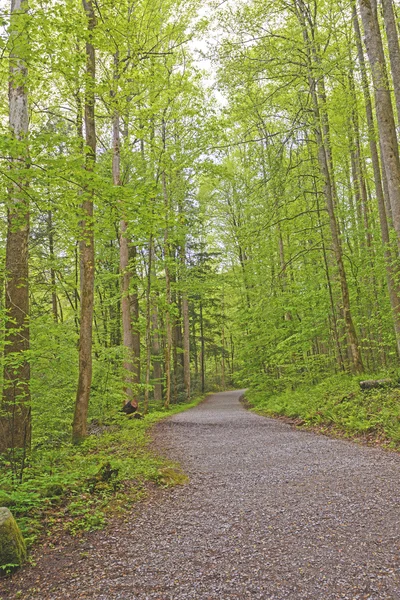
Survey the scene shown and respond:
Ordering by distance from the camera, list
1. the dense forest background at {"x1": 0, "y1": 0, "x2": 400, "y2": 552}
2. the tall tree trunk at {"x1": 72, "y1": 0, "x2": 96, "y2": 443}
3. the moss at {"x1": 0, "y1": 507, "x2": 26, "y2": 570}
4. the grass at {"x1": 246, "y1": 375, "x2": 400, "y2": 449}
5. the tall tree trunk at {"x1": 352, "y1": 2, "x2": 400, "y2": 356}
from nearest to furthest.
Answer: the moss at {"x1": 0, "y1": 507, "x2": 26, "y2": 570} → the dense forest background at {"x1": 0, "y1": 0, "x2": 400, "y2": 552} → the grass at {"x1": 246, "y1": 375, "x2": 400, "y2": 449} → the tall tree trunk at {"x1": 72, "y1": 0, "x2": 96, "y2": 443} → the tall tree trunk at {"x1": 352, "y1": 2, "x2": 400, "y2": 356}

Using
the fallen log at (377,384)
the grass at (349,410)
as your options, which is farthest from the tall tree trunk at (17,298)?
the fallen log at (377,384)

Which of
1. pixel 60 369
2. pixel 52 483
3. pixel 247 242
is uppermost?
pixel 247 242

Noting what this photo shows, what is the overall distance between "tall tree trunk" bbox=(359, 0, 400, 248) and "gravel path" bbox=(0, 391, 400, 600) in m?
5.71

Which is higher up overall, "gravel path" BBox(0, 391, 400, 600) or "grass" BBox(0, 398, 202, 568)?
"grass" BBox(0, 398, 202, 568)

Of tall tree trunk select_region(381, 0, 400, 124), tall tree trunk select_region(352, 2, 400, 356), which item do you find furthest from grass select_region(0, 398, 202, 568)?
tall tree trunk select_region(381, 0, 400, 124)

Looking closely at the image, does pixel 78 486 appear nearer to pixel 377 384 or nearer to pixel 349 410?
pixel 349 410

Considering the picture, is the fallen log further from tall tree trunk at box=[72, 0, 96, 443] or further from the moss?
the moss

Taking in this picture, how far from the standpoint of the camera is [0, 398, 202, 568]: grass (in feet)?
12.5

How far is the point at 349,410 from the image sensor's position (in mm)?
8555

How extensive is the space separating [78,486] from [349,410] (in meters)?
6.15

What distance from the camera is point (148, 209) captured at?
6.04m

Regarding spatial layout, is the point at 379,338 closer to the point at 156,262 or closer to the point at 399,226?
the point at 399,226

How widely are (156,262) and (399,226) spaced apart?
9.86m

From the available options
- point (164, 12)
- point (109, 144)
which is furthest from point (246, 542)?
point (109, 144)
